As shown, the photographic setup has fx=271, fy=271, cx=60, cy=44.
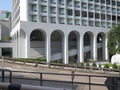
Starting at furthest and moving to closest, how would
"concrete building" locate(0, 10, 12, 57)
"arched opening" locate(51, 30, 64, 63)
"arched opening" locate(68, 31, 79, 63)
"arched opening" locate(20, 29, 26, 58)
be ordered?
"concrete building" locate(0, 10, 12, 57) < "arched opening" locate(68, 31, 79, 63) < "arched opening" locate(51, 30, 64, 63) < "arched opening" locate(20, 29, 26, 58)

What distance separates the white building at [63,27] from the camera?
206 ft

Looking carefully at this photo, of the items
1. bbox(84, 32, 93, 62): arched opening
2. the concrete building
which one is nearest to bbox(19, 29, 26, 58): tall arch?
the concrete building

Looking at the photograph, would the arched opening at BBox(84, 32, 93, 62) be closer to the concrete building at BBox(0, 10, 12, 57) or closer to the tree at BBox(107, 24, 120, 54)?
the tree at BBox(107, 24, 120, 54)

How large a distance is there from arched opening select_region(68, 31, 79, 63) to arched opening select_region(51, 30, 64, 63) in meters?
2.99

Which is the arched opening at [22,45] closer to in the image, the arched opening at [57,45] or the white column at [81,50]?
the arched opening at [57,45]

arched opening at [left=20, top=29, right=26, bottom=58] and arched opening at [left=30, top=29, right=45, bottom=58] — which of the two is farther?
arched opening at [left=30, top=29, right=45, bottom=58]

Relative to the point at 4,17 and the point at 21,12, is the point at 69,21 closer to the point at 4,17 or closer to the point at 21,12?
the point at 21,12

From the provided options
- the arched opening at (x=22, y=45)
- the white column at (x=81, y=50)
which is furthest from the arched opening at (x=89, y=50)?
the arched opening at (x=22, y=45)

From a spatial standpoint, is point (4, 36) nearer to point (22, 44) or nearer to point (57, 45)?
point (57, 45)

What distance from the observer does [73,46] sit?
253 ft

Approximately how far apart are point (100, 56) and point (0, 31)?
4788cm

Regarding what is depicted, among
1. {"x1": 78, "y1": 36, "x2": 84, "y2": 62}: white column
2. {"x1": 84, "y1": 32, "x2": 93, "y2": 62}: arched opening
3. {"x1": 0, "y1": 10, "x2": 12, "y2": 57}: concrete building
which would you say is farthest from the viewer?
A: {"x1": 0, "y1": 10, "x2": 12, "y2": 57}: concrete building

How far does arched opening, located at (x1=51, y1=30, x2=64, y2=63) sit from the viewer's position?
69000mm

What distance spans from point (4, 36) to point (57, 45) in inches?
1752
